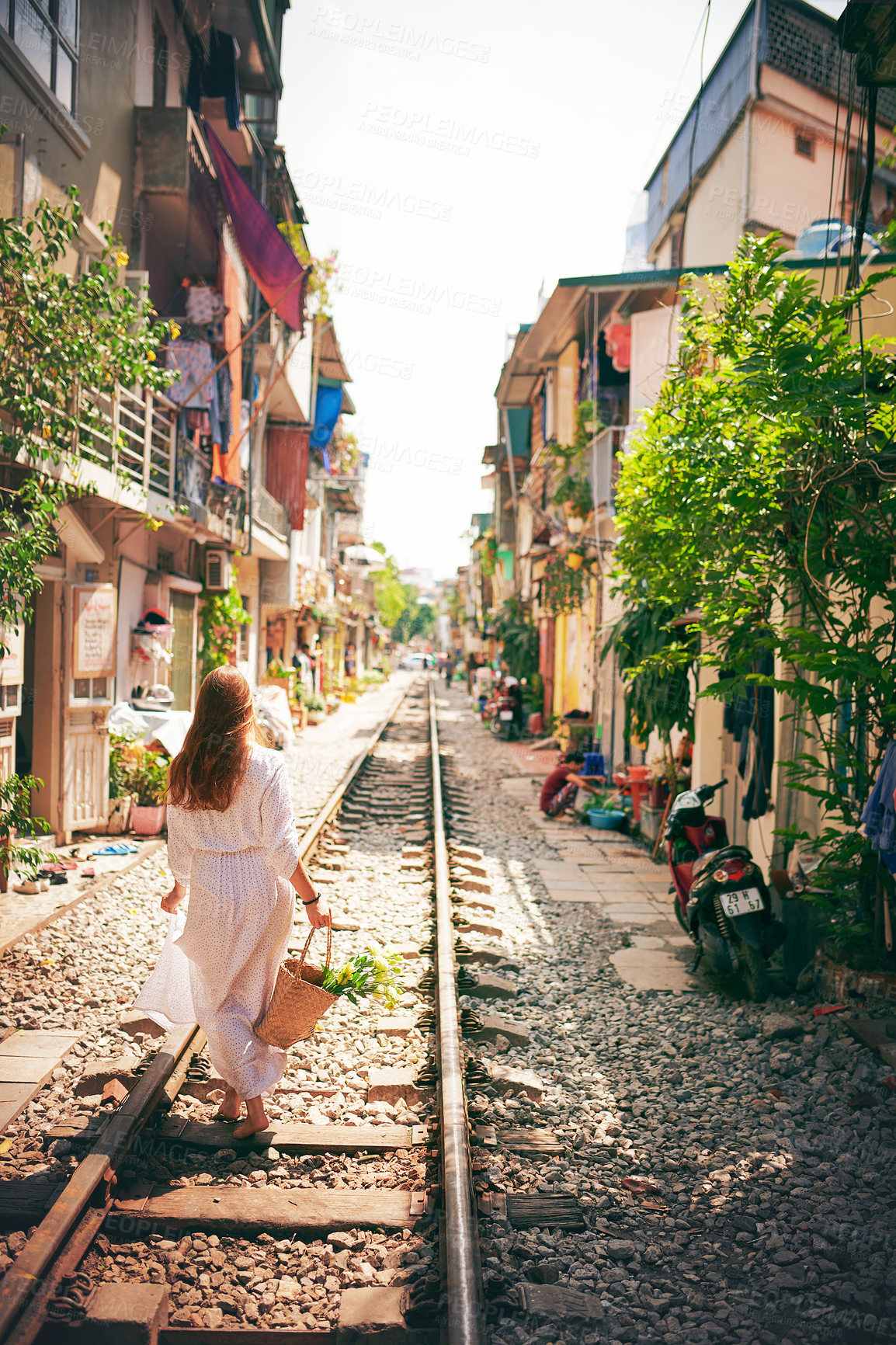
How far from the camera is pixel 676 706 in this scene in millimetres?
8664

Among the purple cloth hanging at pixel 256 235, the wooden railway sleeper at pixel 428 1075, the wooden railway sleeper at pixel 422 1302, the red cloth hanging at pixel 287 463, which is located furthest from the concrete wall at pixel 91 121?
the red cloth hanging at pixel 287 463

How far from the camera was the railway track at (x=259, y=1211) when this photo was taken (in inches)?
104

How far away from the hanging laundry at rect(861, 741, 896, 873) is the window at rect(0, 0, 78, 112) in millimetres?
8292

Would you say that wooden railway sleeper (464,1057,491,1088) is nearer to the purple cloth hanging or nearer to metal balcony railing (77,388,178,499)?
metal balcony railing (77,388,178,499)

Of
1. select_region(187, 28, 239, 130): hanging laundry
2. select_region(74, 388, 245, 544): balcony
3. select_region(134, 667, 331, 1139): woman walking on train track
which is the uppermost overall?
select_region(187, 28, 239, 130): hanging laundry

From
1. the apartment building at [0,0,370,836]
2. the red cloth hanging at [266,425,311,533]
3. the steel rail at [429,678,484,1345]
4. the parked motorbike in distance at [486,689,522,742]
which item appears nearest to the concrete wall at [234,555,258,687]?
the apartment building at [0,0,370,836]

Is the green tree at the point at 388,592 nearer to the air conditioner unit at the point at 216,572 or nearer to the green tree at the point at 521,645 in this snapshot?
the green tree at the point at 521,645

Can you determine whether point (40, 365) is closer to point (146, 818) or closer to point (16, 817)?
point (16, 817)

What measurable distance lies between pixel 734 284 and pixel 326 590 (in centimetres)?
2707

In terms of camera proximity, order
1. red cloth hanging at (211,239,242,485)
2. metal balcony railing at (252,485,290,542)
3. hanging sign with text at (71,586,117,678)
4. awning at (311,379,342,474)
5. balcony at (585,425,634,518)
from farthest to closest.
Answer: awning at (311,379,342,474) → metal balcony railing at (252,485,290,542) → balcony at (585,425,634,518) → red cloth hanging at (211,239,242,485) → hanging sign with text at (71,586,117,678)

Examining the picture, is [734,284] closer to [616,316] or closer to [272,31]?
[616,316]

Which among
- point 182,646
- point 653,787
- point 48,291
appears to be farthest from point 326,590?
point 48,291

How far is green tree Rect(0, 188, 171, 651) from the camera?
19.4 feet

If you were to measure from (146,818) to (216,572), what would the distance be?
697cm
